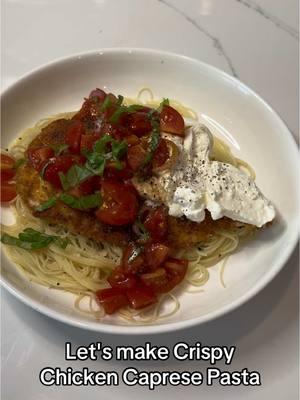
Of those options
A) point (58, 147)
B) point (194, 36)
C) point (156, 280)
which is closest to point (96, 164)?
point (58, 147)

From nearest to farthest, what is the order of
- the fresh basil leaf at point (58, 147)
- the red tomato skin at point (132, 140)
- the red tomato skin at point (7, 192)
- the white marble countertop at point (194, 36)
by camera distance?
the red tomato skin at point (132, 140) < the fresh basil leaf at point (58, 147) < the red tomato skin at point (7, 192) < the white marble countertop at point (194, 36)

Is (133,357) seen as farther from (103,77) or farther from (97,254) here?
(103,77)

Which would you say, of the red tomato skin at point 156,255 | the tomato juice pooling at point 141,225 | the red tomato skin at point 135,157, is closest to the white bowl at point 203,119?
the tomato juice pooling at point 141,225

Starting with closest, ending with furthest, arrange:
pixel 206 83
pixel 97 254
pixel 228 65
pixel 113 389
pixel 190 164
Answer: pixel 113 389, pixel 190 164, pixel 97 254, pixel 206 83, pixel 228 65

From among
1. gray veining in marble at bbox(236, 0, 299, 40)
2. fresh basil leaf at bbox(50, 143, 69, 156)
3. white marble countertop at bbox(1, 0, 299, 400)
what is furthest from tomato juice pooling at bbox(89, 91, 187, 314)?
gray veining in marble at bbox(236, 0, 299, 40)

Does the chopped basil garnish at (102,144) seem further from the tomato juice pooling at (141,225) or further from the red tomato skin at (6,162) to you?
the red tomato skin at (6,162)

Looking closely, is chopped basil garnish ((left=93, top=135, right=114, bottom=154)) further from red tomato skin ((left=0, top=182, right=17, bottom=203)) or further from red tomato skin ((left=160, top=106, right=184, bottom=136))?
red tomato skin ((left=0, top=182, right=17, bottom=203))

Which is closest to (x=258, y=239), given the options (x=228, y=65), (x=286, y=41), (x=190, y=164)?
(x=190, y=164)
